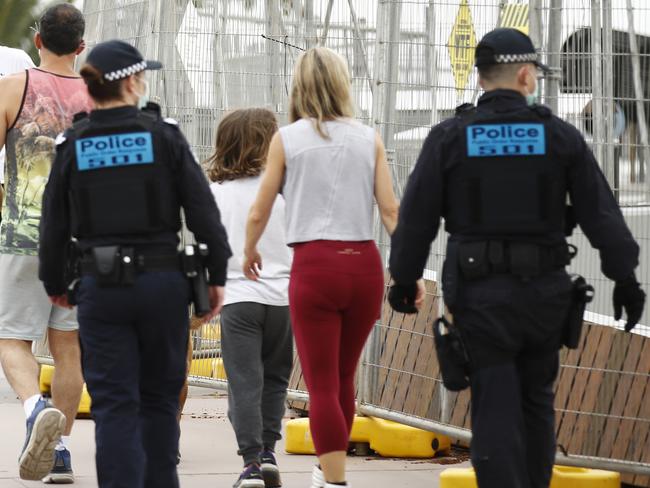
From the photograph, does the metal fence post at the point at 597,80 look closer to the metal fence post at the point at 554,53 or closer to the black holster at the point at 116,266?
the metal fence post at the point at 554,53

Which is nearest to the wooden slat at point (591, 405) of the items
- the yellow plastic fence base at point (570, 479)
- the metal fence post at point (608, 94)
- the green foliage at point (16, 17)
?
the yellow plastic fence base at point (570, 479)

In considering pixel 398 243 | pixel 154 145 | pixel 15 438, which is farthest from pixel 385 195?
pixel 15 438

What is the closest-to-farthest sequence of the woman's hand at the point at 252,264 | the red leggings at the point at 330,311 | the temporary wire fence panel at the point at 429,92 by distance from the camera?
the red leggings at the point at 330,311, the woman's hand at the point at 252,264, the temporary wire fence panel at the point at 429,92

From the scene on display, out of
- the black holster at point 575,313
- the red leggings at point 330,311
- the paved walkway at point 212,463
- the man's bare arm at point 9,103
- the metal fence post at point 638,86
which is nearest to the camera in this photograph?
the black holster at point 575,313

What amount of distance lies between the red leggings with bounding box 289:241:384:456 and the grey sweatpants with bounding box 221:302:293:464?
566 millimetres

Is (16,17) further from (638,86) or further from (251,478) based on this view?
(638,86)

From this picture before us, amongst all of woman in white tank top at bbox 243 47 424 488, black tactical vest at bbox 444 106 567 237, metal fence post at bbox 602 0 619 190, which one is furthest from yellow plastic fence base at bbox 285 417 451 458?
black tactical vest at bbox 444 106 567 237

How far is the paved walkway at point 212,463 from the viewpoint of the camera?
6.43m

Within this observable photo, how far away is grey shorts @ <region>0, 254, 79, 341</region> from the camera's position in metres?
6.20

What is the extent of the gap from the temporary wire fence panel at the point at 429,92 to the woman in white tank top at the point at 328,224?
105 cm

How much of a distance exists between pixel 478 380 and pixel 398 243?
52cm

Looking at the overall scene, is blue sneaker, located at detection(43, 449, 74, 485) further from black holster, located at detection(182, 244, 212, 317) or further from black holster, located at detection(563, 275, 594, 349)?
black holster, located at detection(563, 275, 594, 349)

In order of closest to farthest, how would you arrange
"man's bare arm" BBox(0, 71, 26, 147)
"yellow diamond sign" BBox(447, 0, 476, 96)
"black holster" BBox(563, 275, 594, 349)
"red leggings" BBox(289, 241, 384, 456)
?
"black holster" BBox(563, 275, 594, 349)
"red leggings" BBox(289, 241, 384, 456)
"man's bare arm" BBox(0, 71, 26, 147)
"yellow diamond sign" BBox(447, 0, 476, 96)

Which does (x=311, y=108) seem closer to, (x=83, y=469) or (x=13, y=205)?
(x=13, y=205)
